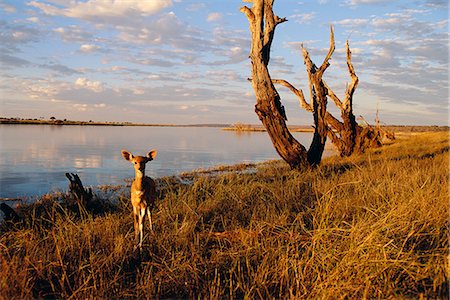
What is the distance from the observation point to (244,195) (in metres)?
7.97

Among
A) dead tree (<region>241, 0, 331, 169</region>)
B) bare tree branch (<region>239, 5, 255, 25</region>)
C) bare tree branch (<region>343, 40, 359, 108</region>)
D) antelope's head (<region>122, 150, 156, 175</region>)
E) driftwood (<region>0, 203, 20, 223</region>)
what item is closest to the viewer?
antelope's head (<region>122, 150, 156, 175</region>)

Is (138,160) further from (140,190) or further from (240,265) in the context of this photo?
(240,265)

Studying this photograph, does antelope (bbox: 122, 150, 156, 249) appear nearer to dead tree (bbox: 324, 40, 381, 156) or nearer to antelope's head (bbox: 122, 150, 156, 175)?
antelope's head (bbox: 122, 150, 156, 175)

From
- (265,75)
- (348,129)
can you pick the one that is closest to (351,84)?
(348,129)

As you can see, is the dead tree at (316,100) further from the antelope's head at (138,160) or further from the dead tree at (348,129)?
the antelope's head at (138,160)

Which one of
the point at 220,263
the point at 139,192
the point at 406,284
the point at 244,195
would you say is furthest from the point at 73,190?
the point at 406,284

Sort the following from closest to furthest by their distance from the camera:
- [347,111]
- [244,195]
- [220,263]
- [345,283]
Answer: [345,283]
[220,263]
[244,195]
[347,111]

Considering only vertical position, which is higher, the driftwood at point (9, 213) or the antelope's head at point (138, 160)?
the antelope's head at point (138, 160)

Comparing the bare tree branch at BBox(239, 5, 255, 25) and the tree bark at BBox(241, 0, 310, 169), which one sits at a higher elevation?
the bare tree branch at BBox(239, 5, 255, 25)

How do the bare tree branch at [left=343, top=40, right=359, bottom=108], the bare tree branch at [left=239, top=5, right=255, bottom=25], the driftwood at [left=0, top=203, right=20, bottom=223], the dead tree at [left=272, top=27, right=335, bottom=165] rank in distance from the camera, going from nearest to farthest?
the driftwood at [left=0, top=203, right=20, bottom=223], the bare tree branch at [left=239, top=5, right=255, bottom=25], the dead tree at [left=272, top=27, right=335, bottom=165], the bare tree branch at [left=343, top=40, right=359, bottom=108]

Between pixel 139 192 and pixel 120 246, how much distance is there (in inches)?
28.4

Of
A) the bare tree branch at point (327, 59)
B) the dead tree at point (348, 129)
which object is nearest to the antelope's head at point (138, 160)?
the bare tree branch at point (327, 59)

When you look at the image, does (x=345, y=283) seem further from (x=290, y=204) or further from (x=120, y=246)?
(x=290, y=204)

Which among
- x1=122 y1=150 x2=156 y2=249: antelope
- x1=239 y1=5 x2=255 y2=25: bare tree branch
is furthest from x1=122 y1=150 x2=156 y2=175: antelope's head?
x1=239 y1=5 x2=255 y2=25: bare tree branch
